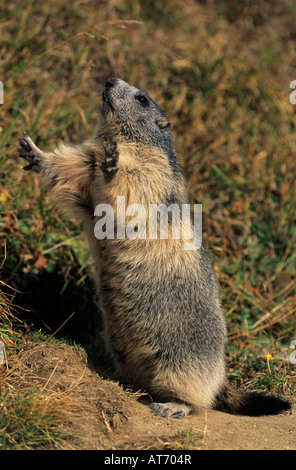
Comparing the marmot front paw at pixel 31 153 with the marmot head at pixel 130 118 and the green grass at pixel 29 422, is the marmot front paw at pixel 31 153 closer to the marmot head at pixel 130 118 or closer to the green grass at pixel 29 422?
the marmot head at pixel 130 118

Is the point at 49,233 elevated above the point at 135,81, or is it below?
below

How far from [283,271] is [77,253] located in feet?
10.2

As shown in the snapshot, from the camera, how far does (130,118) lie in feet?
18.0

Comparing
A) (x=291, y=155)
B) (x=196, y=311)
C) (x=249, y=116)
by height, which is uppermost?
(x=249, y=116)

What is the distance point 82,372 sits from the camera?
5242 mm

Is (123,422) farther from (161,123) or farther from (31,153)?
(161,123)

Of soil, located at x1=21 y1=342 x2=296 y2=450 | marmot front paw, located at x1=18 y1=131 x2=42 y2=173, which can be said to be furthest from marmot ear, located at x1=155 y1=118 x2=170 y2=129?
soil, located at x1=21 y1=342 x2=296 y2=450

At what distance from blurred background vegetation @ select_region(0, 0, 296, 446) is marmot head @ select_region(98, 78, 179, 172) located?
1.94 m

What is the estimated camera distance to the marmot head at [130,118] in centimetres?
546

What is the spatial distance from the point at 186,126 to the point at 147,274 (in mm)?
4832

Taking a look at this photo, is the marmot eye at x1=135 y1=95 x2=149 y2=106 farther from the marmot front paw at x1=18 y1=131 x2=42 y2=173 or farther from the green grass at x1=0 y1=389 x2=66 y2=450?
the green grass at x1=0 y1=389 x2=66 y2=450

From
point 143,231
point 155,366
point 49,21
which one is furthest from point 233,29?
point 155,366

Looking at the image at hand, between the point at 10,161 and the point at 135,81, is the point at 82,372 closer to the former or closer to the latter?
the point at 10,161

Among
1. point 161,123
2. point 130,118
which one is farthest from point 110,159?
point 161,123
